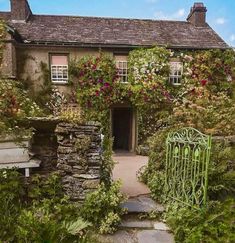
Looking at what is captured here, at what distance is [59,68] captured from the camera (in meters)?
14.5

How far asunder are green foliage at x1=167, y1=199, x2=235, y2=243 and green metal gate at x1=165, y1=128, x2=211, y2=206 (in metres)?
0.27

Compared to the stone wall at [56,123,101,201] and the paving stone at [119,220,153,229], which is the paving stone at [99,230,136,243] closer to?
the paving stone at [119,220,153,229]

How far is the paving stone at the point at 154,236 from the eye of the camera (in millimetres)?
4652

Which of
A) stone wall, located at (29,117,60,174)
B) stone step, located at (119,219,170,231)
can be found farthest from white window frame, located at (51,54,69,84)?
stone step, located at (119,219,170,231)

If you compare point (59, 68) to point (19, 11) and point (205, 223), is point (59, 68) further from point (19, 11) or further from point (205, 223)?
point (205, 223)

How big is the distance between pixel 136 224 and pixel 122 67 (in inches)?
418

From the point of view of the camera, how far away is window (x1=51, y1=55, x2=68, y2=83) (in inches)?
570

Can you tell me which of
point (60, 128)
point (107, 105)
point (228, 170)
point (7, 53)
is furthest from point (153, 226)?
point (7, 53)

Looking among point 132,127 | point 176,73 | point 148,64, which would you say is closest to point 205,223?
point 132,127

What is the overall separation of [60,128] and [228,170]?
11.0 feet

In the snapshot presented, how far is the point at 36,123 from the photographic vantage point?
541cm

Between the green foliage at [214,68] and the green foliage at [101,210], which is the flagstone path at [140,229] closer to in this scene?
the green foliage at [101,210]

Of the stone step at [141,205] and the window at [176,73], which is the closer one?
the stone step at [141,205]

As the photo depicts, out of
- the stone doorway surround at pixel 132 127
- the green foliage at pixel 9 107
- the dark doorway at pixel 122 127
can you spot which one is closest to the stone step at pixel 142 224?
the green foliage at pixel 9 107
